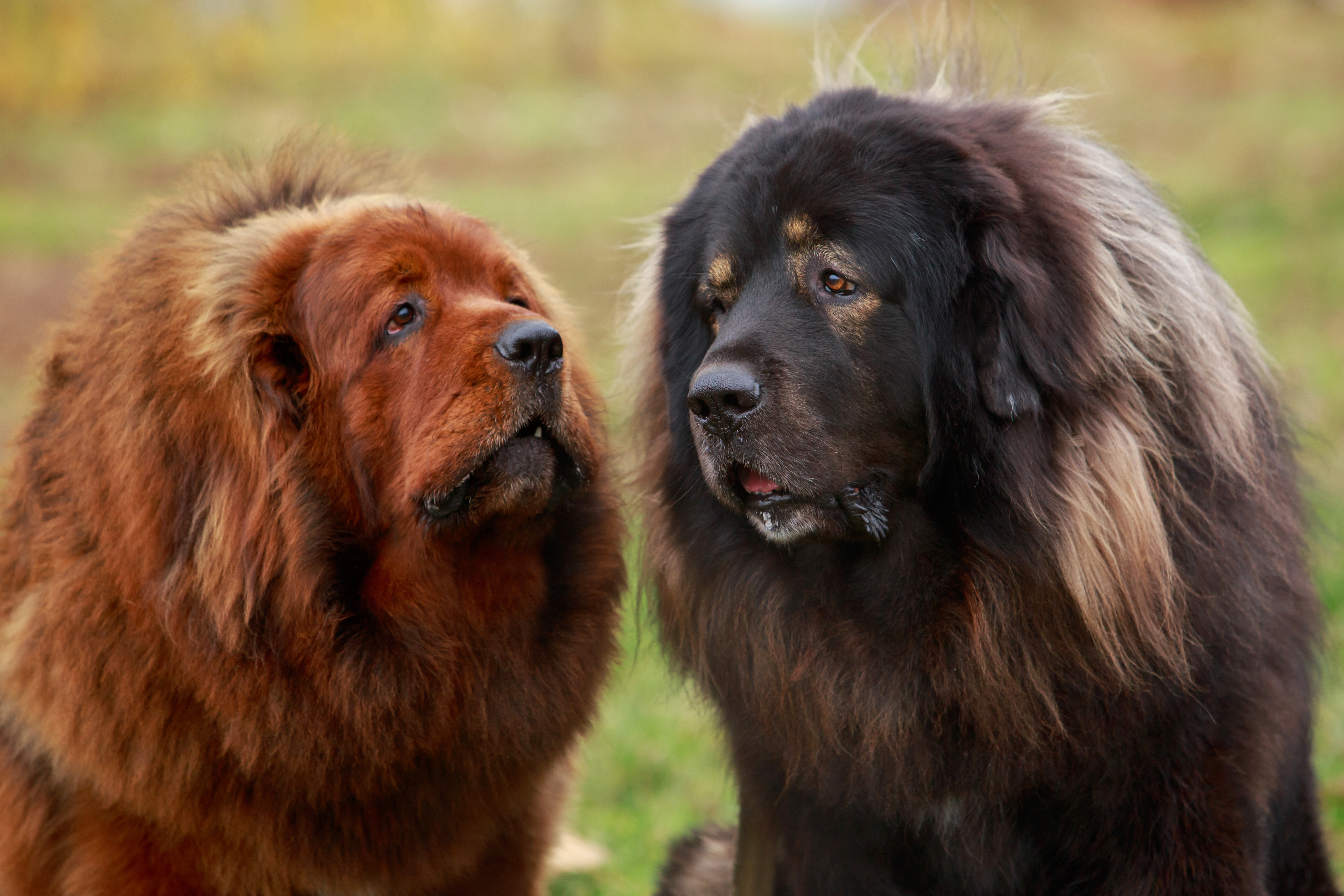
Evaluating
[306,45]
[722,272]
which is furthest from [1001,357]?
[306,45]

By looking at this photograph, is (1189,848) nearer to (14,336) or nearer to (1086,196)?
(1086,196)

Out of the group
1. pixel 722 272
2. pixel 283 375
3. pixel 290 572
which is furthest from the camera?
pixel 722 272

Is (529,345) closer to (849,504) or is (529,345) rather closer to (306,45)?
(849,504)

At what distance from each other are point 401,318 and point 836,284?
121cm

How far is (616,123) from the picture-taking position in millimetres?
19641

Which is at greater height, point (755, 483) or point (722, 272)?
point (722, 272)

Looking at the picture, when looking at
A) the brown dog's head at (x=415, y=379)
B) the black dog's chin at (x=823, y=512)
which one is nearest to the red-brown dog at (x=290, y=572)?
the brown dog's head at (x=415, y=379)

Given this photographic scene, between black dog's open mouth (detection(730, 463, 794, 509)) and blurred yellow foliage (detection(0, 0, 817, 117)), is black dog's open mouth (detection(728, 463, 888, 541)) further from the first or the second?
blurred yellow foliage (detection(0, 0, 817, 117))

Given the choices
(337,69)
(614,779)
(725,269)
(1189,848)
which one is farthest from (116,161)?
(1189,848)

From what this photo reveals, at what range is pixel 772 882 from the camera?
12.2ft

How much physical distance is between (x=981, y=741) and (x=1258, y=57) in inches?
731

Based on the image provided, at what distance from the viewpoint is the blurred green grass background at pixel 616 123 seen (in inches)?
223

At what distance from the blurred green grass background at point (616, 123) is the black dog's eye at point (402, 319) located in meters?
1.14

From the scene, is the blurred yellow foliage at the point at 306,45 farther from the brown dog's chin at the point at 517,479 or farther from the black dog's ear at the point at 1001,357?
the black dog's ear at the point at 1001,357
